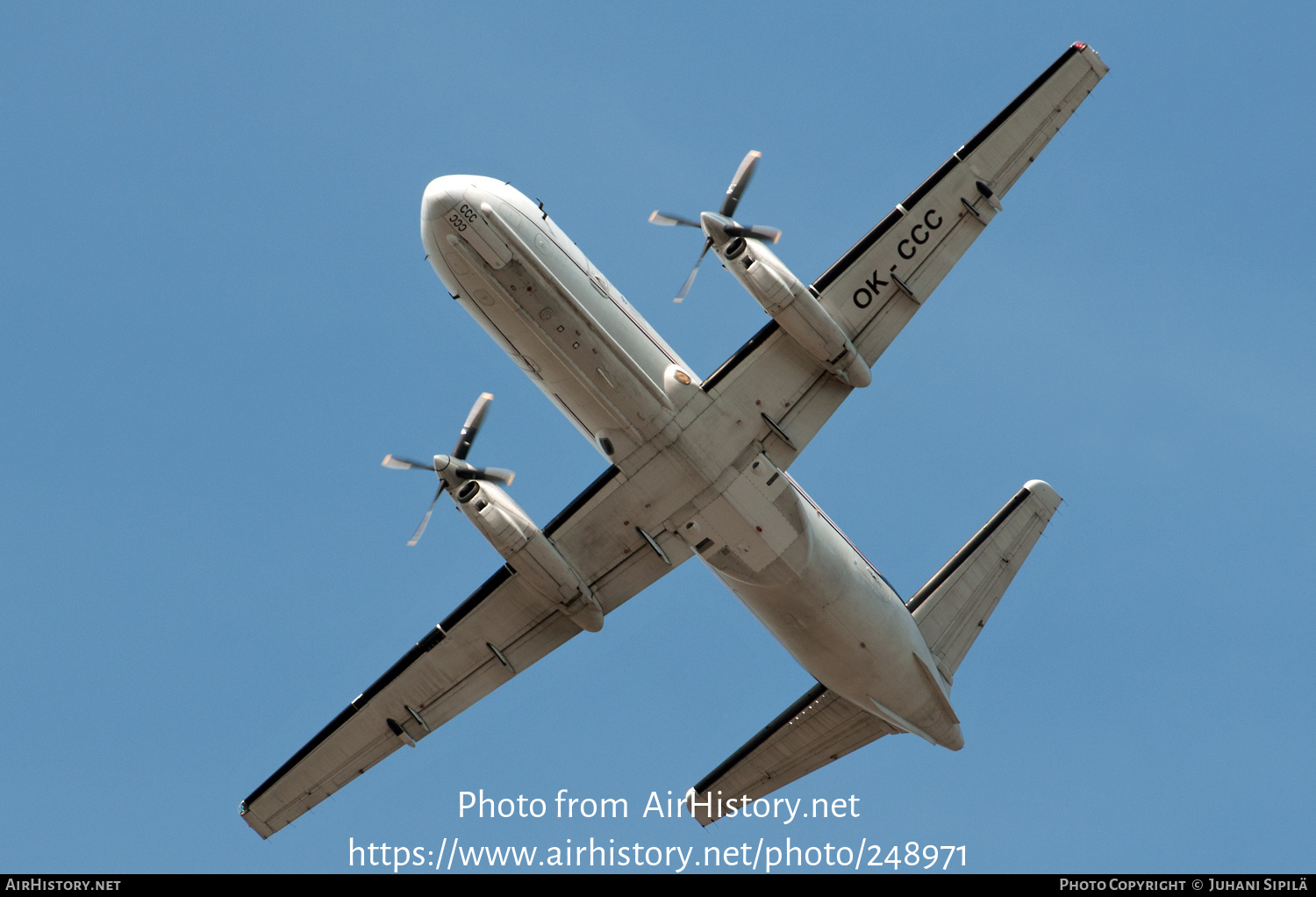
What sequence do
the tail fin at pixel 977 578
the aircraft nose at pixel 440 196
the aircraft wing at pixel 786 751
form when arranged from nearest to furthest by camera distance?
the aircraft nose at pixel 440 196, the tail fin at pixel 977 578, the aircraft wing at pixel 786 751

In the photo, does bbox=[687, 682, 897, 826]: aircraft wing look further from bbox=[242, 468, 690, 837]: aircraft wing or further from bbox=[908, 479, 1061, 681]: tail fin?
bbox=[242, 468, 690, 837]: aircraft wing

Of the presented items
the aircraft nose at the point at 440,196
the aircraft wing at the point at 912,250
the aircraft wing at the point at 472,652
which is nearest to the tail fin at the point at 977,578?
the aircraft wing at the point at 912,250

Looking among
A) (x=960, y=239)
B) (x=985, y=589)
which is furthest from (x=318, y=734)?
(x=960, y=239)

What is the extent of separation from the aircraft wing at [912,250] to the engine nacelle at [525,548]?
546 cm

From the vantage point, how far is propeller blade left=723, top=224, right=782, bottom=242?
26734mm

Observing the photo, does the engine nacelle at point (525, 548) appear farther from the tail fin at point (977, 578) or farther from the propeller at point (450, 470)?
the tail fin at point (977, 578)

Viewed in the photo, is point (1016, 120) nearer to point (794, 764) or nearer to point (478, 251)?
point (478, 251)

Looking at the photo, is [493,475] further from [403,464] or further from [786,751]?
[786,751]

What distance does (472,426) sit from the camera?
28562mm

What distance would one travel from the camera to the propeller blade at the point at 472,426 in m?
28.3

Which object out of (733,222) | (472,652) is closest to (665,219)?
(733,222)

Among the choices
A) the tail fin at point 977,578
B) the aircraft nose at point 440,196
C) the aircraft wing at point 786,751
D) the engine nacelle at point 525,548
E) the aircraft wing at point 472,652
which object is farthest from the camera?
the aircraft wing at point 786,751

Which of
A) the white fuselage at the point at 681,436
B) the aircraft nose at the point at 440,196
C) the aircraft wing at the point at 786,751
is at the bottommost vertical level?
the aircraft wing at the point at 786,751

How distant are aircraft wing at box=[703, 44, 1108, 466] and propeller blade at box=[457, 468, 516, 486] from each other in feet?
18.9
